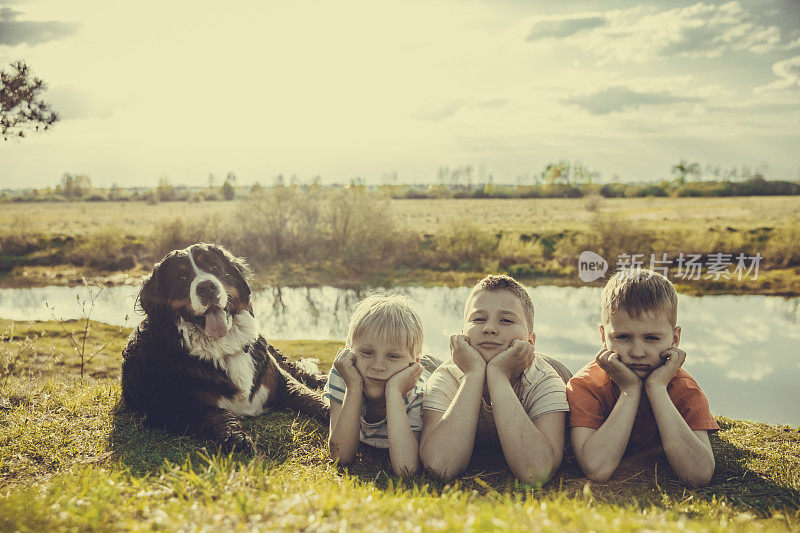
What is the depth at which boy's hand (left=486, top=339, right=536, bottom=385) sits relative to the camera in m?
3.70

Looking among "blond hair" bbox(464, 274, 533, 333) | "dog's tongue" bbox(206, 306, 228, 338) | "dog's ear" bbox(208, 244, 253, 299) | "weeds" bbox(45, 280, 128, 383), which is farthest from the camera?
"weeds" bbox(45, 280, 128, 383)

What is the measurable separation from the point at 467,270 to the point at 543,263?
3.80 m

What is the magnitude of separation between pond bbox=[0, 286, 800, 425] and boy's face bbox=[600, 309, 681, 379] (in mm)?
5756

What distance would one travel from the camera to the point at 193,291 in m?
4.61

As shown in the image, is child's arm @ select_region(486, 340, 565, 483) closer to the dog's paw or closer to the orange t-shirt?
the orange t-shirt

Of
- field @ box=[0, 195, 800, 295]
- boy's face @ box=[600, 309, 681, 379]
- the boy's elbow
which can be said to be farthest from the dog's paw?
field @ box=[0, 195, 800, 295]

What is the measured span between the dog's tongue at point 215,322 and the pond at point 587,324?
324cm

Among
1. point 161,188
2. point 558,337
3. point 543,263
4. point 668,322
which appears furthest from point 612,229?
point 161,188

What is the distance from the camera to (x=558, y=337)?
14062 millimetres

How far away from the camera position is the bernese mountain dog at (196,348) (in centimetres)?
469

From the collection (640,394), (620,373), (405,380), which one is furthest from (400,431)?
(640,394)

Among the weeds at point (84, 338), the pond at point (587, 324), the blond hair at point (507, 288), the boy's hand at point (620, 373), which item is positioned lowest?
the pond at point (587, 324)

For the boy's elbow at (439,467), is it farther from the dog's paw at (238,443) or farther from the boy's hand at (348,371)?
the dog's paw at (238,443)

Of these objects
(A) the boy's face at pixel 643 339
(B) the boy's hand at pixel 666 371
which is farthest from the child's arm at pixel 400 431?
(B) the boy's hand at pixel 666 371
